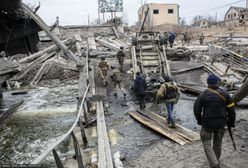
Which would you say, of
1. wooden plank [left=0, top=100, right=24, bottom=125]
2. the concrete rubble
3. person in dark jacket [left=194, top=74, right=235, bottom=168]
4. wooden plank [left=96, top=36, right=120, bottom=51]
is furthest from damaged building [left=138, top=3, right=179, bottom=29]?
person in dark jacket [left=194, top=74, right=235, bottom=168]

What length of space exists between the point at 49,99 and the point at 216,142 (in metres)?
13.2

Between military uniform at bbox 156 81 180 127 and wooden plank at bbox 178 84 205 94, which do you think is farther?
wooden plank at bbox 178 84 205 94

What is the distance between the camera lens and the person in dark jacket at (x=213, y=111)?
5363 millimetres

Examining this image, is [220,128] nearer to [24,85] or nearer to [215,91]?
[215,91]

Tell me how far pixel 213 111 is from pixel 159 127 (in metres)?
3.71

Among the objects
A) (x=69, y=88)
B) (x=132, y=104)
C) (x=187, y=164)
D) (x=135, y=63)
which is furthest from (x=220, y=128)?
(x=69, y=88)

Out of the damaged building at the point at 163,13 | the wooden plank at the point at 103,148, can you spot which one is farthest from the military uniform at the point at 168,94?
the damaged building at the point at 163,13

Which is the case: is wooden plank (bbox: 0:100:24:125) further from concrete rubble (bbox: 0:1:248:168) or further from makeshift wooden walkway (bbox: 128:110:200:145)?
makeshift wooden walkway (bbox: 128:110:200:145)

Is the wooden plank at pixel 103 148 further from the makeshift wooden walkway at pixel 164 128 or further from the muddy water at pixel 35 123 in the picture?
the muddy water at pixel 35 123

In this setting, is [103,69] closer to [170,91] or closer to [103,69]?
[103,69]

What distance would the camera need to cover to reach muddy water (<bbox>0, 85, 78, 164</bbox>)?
32.7ft

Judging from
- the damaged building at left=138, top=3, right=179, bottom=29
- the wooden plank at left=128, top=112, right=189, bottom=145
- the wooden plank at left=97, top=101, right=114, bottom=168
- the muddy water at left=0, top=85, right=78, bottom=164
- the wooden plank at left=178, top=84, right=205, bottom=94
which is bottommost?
the muddy water at left=0, top=85, right=78, bottom=164

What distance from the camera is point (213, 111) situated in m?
5.38

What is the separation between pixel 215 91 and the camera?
17.8 ft
